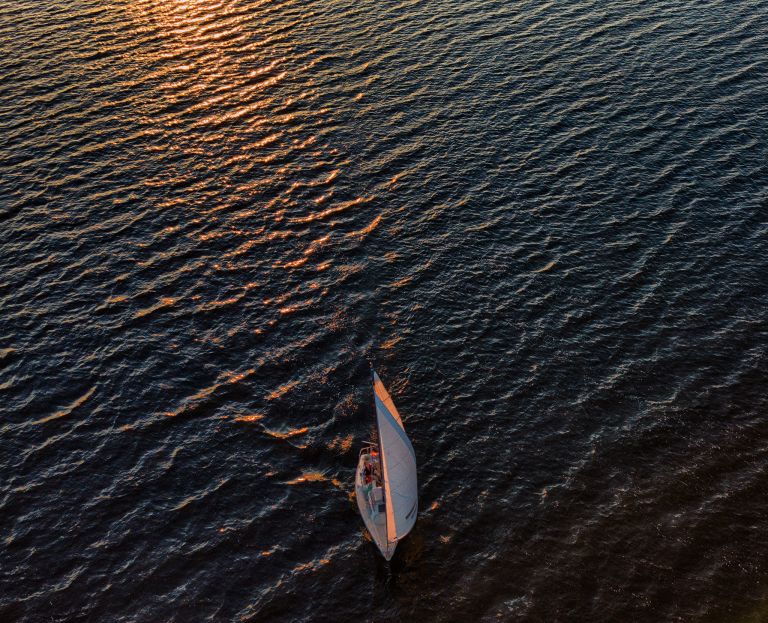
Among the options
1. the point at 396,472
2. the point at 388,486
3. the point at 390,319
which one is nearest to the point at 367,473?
the point at 396,472

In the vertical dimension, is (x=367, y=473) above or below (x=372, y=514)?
above

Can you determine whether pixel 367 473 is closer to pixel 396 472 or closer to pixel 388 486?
pixel 396 472

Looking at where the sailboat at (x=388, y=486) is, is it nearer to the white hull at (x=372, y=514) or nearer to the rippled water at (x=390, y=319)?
the white hull at (x=372, y=514)

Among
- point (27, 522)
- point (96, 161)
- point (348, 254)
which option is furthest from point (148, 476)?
point (96, 161)

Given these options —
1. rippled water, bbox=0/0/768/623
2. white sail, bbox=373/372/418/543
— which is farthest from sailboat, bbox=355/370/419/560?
rippled water, bbox=0/0/768/623

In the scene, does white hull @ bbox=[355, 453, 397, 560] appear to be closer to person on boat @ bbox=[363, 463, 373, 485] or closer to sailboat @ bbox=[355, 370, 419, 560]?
sailboat @ bbox=[355, 370, 419, 560]

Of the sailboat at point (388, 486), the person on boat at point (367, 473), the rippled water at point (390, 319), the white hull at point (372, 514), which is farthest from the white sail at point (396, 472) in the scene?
the person on boat at point (367, 473)
